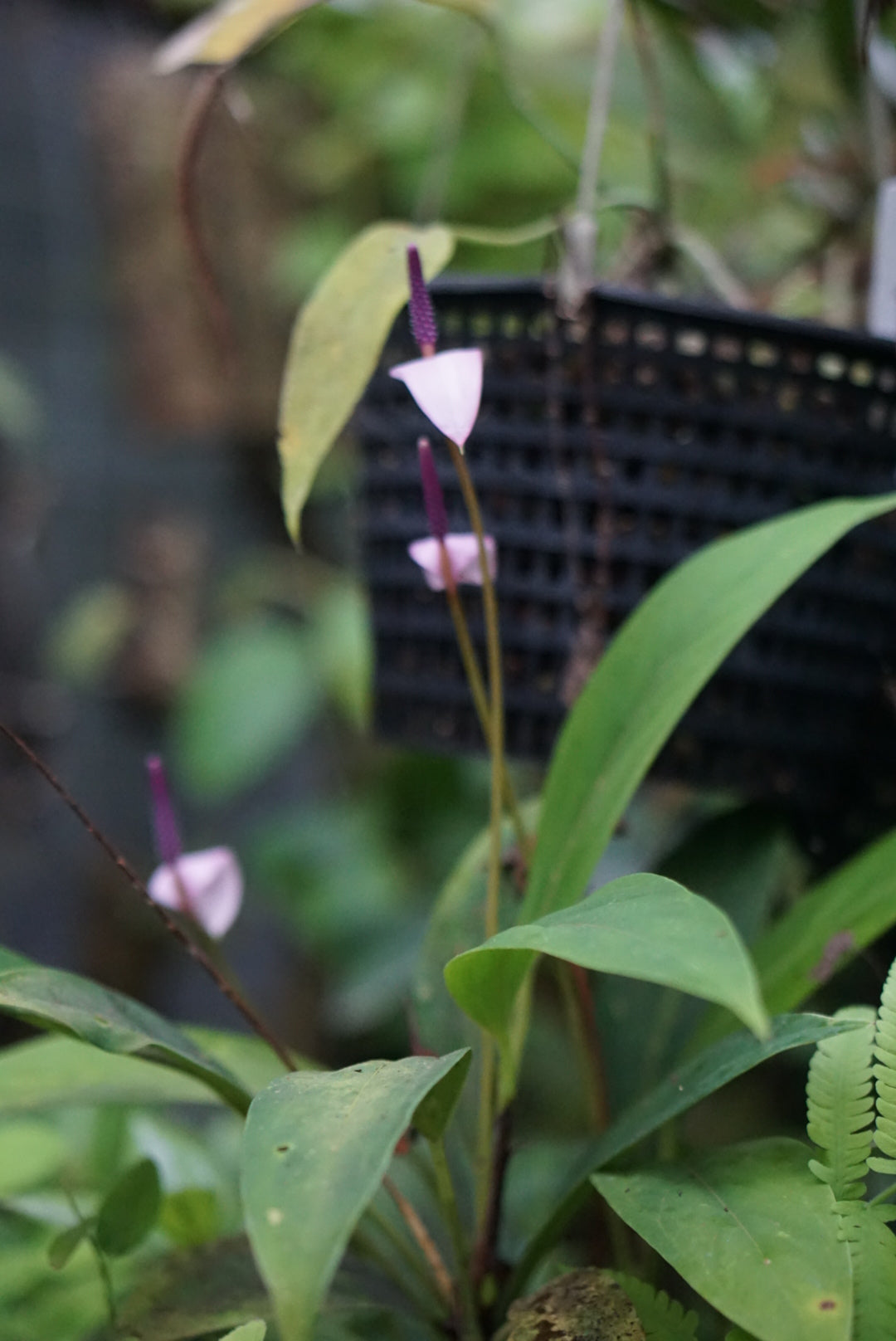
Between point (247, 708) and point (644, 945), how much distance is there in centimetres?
138

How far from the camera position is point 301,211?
200cm

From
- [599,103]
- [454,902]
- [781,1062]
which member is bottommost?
[781,1062]

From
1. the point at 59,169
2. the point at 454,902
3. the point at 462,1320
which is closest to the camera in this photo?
the point at 462,1320

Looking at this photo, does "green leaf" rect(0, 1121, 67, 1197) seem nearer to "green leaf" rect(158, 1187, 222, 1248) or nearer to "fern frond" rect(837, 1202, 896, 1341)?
"green leaf" rect(158, 1187, 222, 1248)

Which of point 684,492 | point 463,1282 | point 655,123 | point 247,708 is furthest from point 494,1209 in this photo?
point 247,708

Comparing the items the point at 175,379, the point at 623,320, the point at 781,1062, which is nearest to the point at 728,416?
the point at 623,320

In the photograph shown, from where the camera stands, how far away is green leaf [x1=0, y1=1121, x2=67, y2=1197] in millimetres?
588

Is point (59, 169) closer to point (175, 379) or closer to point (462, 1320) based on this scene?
point (175, 379)

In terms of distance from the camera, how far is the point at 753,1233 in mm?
335

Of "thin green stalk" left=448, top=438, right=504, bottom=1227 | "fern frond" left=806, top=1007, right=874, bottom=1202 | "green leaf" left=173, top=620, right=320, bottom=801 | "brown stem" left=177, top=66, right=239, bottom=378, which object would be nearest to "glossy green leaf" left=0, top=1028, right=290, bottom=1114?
"thin green stalk" left=448, top=438, right=504, bottom=1227

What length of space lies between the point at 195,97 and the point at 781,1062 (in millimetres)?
840

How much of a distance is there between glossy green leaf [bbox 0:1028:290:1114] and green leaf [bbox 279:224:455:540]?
0.88 ft

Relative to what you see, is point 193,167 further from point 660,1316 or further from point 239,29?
point 660,1316

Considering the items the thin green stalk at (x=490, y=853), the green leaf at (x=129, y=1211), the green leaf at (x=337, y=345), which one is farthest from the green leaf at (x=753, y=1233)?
the green leaf at (x=337, y=345)
